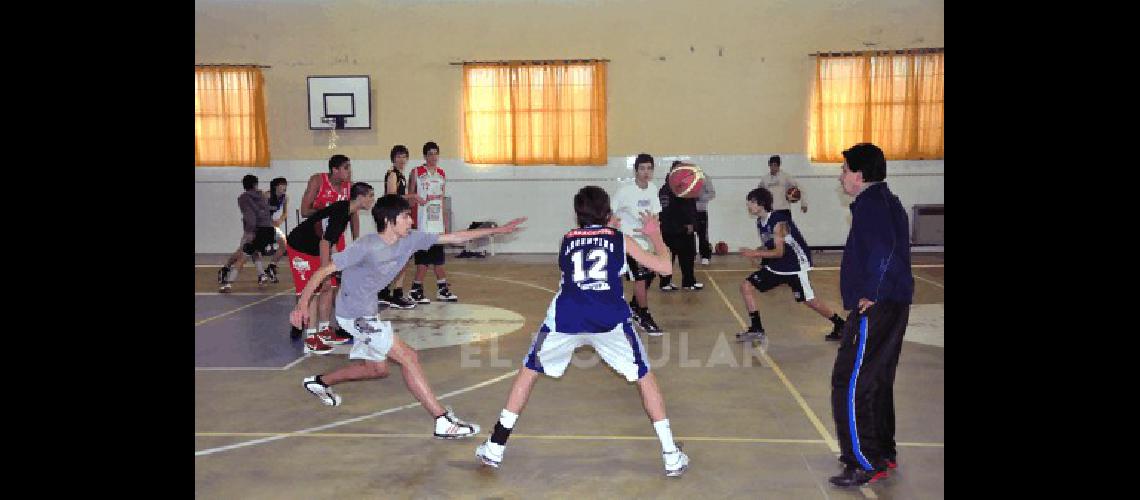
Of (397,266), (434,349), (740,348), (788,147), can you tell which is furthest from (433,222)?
(788,147)

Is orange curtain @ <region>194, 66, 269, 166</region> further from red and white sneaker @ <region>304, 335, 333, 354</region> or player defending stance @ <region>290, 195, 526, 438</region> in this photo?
player defending stance @ <region>290, 195, 526, 438</region>

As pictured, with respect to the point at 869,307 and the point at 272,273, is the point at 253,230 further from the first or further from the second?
the point at 869,307

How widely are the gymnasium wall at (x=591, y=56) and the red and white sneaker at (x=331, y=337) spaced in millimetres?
9499

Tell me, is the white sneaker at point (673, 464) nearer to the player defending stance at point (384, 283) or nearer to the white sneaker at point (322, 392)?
the player defending stance at point (384, 283)

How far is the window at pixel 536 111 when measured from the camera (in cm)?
1789

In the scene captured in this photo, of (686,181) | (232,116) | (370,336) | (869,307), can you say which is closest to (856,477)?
(869,307)

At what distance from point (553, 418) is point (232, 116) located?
14529 mm

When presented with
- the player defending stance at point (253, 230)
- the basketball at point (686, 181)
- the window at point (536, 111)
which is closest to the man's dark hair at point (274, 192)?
the player defending stance at point (253, 230)

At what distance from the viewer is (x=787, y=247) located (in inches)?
342

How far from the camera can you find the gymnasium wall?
1778 centimetres

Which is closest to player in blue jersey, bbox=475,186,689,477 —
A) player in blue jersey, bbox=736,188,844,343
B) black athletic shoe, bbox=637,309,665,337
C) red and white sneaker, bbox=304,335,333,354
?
player in blue jersey, bbox=736,188,844,343
